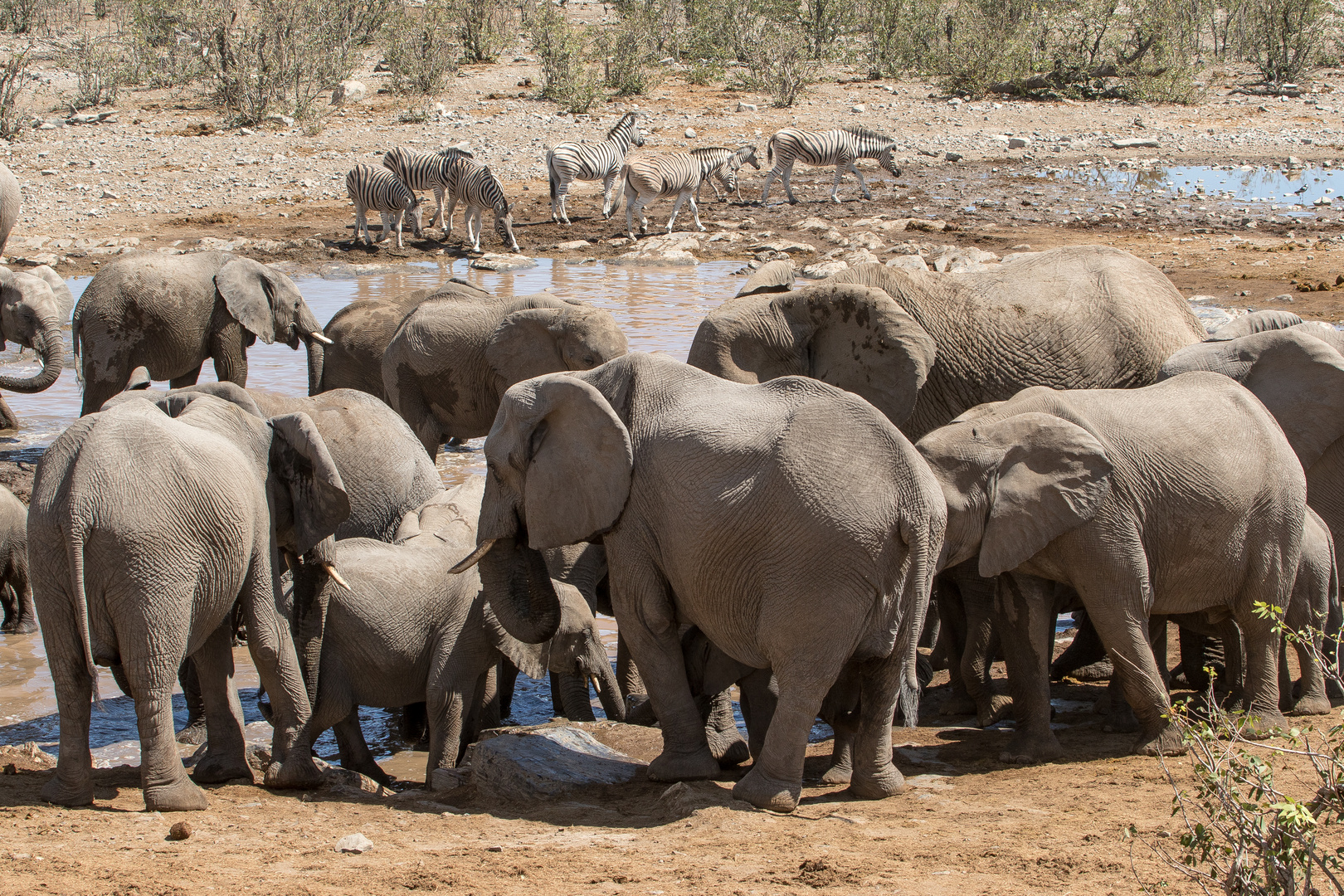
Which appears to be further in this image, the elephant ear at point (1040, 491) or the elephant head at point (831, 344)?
the elephant head at point (831, 344)

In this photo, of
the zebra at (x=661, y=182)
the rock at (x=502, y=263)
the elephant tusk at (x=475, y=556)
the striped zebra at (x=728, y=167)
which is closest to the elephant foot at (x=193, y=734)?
the elephant tusk at (x=475, y=556)

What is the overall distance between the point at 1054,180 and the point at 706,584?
804 inches

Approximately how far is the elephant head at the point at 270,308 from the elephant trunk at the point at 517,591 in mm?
4549

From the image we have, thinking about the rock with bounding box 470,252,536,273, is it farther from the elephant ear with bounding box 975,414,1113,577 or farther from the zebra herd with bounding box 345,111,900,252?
the elephant ear with bounding box 975,414,1113,577

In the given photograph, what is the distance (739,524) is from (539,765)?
118 centimetres

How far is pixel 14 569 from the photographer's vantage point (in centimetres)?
699

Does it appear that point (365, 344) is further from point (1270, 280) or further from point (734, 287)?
point (1270, 280)

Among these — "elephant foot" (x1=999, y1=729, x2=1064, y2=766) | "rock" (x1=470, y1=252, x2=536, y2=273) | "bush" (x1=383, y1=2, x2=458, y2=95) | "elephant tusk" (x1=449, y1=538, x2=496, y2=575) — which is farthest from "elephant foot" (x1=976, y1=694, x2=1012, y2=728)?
"bush" (x1=383, y1=2, x2=458, y2=95)

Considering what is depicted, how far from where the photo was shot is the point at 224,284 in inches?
372

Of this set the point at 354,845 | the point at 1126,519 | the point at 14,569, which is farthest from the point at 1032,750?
the point at 14,569

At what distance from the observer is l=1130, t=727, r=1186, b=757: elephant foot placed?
508 cm

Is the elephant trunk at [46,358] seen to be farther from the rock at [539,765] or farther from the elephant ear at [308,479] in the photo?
the rock at [539,765]

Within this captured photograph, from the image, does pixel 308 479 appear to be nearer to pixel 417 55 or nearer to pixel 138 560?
pixel 138 560

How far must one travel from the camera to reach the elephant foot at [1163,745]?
16.7 ft
